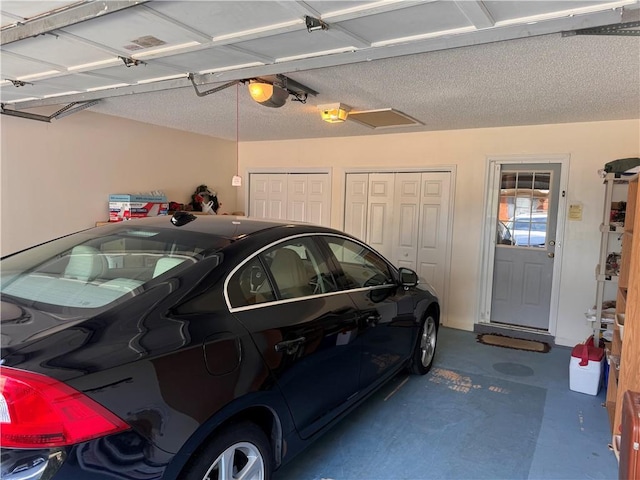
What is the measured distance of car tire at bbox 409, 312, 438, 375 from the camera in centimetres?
347

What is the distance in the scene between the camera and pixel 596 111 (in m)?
3.86

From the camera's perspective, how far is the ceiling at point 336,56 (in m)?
1.82

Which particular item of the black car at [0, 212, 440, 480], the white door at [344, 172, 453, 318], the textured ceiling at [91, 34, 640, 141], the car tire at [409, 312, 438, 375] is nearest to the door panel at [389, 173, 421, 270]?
the white door at [344, 172, 453, 318]

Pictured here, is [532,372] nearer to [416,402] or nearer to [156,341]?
[416,402]

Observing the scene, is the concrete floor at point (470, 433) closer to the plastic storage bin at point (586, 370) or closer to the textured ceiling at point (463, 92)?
the plastic storage bin at point (586, 370)

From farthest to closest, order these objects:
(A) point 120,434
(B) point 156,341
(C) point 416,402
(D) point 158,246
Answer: (C) point 416,402 → (D) point 158,246 → (B) point 156,341 → (A) point 120,434

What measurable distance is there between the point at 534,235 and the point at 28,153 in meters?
5.31

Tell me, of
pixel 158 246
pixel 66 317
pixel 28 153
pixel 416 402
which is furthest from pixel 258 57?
pixel 28 153

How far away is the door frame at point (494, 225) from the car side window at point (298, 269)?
314cm

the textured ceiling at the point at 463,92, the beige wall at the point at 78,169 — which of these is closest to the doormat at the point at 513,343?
the textured ceiling at the point at 463,92

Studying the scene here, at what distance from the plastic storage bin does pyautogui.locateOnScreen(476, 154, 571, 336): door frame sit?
48.3 inches

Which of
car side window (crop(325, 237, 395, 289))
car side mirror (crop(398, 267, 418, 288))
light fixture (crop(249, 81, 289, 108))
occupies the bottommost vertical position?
car side mirror (crop(398, 267, 418, 288))

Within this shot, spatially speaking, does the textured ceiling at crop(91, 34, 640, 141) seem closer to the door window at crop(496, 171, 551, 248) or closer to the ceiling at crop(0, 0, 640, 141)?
the ceiling at crop(0, 0, 640, 141)

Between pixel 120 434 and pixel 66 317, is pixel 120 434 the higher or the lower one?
the lower one
